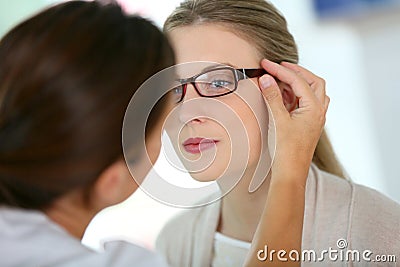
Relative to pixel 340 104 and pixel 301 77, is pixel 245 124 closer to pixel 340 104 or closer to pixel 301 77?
pixel 301 77

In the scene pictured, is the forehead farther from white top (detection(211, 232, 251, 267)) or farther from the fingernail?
white top (detection(211, 232, 251, 267))

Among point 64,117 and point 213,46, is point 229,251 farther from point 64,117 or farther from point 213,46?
point 64,117

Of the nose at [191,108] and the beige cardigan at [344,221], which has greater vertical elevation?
the nose at [191,108]

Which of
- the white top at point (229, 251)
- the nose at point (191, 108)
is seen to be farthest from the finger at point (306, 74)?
the white top at point (229, 251)

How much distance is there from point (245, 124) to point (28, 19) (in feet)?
1.06

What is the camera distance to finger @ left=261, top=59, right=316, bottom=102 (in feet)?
2.28

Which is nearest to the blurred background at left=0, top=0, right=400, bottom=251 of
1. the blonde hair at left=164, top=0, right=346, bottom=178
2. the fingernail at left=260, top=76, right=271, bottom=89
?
the blonde hair at left=164, top=0, right=346, bottom=178

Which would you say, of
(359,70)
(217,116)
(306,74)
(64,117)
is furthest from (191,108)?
(359,70)

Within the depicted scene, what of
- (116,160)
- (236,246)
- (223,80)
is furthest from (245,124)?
(116,160)

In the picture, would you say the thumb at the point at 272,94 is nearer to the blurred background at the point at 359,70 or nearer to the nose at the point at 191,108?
the nose at the point at 191,108

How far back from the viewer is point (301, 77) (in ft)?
2.36

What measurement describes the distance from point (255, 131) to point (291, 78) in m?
0.09

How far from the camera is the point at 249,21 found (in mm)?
782

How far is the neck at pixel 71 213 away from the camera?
0.52m
